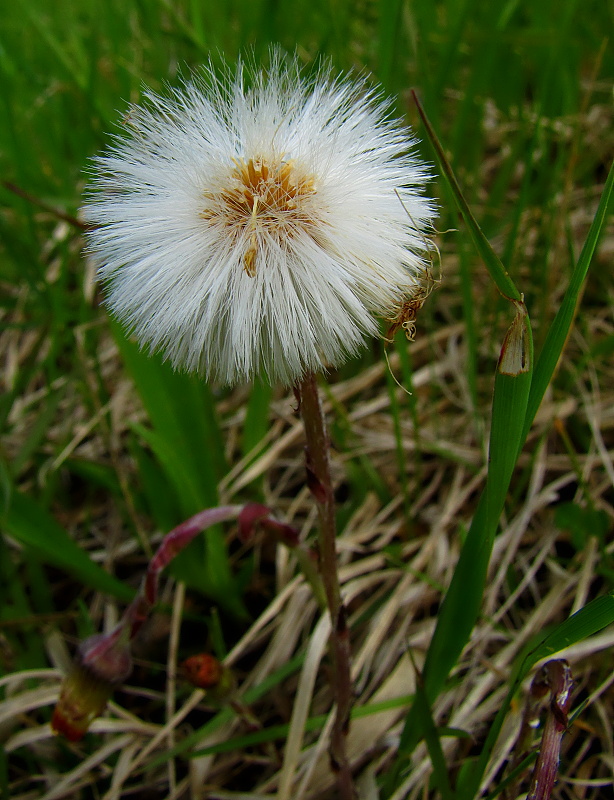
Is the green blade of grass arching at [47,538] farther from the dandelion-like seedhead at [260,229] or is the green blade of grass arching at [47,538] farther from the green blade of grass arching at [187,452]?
the dandelion-like seedhead at [260,229]

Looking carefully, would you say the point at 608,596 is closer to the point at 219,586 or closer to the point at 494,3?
the point at 219,586

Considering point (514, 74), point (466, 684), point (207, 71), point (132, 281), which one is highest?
point (514, 74)

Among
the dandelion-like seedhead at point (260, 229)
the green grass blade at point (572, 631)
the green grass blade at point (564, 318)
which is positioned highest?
the dandelion-like seedhead at point (260, 229)

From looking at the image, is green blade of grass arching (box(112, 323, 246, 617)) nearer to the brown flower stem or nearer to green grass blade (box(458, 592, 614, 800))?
the brown flower stem

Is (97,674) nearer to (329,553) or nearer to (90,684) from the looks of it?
(90,684)

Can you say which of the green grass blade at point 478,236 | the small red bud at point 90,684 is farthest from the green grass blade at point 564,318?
the small red bud at point 90,684

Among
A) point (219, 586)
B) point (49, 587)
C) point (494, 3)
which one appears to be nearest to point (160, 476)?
point (219, 586)

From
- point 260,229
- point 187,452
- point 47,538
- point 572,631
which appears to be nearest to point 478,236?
point 260,229
